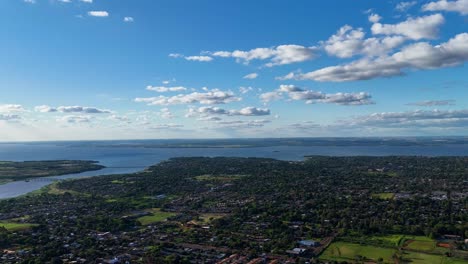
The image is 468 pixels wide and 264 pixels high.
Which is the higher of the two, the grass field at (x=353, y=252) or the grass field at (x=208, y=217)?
the grass field at (x=208, y=217)

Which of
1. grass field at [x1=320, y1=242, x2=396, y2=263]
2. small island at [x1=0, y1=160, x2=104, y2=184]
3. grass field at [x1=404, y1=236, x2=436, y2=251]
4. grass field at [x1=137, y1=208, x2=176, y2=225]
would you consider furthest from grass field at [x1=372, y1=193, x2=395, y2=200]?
small island at [x1=0, y1=160, x2=104, y2=184]

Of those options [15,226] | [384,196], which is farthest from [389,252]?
[15,226]

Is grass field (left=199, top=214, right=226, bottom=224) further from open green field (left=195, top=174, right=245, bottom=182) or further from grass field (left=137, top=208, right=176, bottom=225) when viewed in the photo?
open green field (left=195, top=174, right=245, bottom=182)

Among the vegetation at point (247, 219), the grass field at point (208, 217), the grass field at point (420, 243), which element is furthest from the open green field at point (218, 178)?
the grass field at point (420, 243)

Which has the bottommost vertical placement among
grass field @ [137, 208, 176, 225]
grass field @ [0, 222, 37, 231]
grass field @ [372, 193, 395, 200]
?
grass field @ [137, 208, 176, 225]

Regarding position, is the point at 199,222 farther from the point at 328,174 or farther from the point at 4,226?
the point at 328,174

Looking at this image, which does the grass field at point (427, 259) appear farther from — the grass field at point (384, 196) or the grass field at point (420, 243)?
the grass field at point (384, 196)

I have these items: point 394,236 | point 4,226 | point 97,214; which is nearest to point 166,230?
point 97,214
